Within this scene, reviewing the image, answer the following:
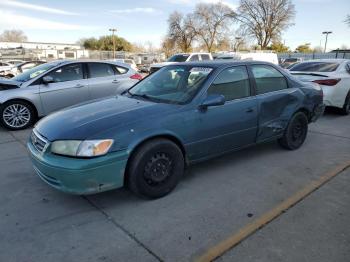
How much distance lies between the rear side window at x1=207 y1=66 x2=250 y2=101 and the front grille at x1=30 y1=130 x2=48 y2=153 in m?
1.99

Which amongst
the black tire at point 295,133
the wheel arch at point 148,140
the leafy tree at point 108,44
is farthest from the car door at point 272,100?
the leafy tree at point 108,44

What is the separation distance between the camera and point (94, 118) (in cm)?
329

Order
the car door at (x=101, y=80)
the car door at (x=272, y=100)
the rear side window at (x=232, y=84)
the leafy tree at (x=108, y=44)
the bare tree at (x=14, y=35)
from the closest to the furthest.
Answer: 1. the rear side window at (x=232, y=84)
2. the car door at (x=272, y=100)
3. the car door at (x=101, y=80)
4. the leafy tree at (x=108, y=44)
5. the bare tree at (x=14, y=35)

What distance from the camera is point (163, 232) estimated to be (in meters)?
2.80

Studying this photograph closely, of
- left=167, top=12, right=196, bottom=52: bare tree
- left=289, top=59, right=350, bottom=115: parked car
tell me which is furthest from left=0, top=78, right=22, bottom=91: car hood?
left=167, top=12, right=196, bottom=52: bare tree

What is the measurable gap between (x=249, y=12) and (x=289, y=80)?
161 feet

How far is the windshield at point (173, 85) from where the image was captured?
376cm

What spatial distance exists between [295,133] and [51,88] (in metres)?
5.17

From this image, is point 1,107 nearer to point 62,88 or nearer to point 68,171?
point 62,88

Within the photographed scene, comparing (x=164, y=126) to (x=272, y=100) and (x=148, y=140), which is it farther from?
(x=272, y=100)

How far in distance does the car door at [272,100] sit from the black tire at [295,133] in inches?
6.0

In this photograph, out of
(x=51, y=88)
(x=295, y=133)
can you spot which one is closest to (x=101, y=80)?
(x=51, y=88)

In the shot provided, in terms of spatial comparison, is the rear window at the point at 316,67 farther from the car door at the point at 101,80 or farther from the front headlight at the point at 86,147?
the front headlight at the point at 86,147

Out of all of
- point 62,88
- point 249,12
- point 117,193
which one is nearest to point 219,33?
point 249,12
